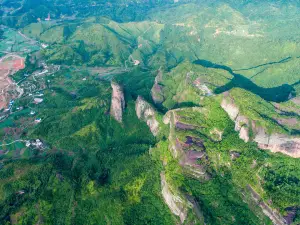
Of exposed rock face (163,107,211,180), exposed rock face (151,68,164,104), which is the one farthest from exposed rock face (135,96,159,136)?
exposed rock face (163,107,211,180)

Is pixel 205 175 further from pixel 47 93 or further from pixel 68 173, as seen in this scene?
pixel 47 93

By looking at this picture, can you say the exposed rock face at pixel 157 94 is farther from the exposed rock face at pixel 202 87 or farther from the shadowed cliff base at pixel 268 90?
the shadowed cliff base at pixel 268 90

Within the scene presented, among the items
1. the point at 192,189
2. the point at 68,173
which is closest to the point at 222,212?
the point at 192,189

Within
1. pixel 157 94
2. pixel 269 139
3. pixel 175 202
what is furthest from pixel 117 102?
pixel 269 139

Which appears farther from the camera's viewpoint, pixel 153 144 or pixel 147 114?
pixel 147 114

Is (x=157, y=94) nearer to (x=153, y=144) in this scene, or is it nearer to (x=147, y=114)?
(x=147, y=114)

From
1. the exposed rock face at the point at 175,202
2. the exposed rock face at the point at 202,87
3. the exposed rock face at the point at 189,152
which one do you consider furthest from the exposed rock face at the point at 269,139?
the exposed rock face at the point at 175,202
